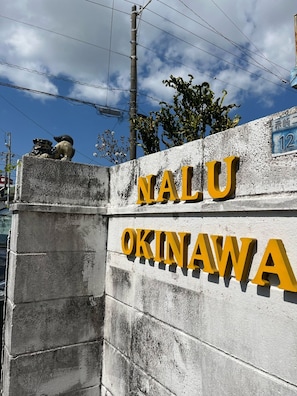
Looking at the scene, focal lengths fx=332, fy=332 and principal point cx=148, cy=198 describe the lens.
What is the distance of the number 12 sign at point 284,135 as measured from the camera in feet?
7.52

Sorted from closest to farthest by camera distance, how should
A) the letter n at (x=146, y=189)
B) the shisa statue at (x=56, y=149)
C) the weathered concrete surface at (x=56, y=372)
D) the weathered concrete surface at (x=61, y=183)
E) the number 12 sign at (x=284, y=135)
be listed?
the number 12 sign at (x=284, y=135), the letter n at (x=146, y=189), the weathered concrete surface at (x=56, y=372), the weathered concrete surface at (x=61, y=183), the shisa statue at (x=56, y=149)

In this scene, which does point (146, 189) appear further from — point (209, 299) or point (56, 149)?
point (56, 149)

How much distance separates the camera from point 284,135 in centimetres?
237

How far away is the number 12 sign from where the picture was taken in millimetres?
2293

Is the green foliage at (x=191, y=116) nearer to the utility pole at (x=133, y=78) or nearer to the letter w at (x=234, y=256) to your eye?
the utility pole at (x=133, y=78)

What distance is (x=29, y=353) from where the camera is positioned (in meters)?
4.07

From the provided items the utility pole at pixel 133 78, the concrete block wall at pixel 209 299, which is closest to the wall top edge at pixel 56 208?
the concrete block wall at pixel 209 299

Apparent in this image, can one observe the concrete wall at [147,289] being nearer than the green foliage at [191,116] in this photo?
Yes

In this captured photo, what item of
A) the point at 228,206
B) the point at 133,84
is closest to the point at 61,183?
the point at 228,206

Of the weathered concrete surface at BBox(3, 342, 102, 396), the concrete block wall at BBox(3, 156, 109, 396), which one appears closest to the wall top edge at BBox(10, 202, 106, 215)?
the concrete block wall at BBox(3, 156, 109, 396)

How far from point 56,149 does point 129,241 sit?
1831mm

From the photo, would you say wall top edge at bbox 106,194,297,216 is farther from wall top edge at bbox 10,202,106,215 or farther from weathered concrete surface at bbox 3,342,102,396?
weathered concrete surface at bbox 3,342,102,396

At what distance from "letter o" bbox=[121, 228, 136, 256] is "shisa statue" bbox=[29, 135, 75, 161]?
1.56 m

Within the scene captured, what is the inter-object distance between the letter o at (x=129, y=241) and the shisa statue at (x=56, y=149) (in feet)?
5.12
